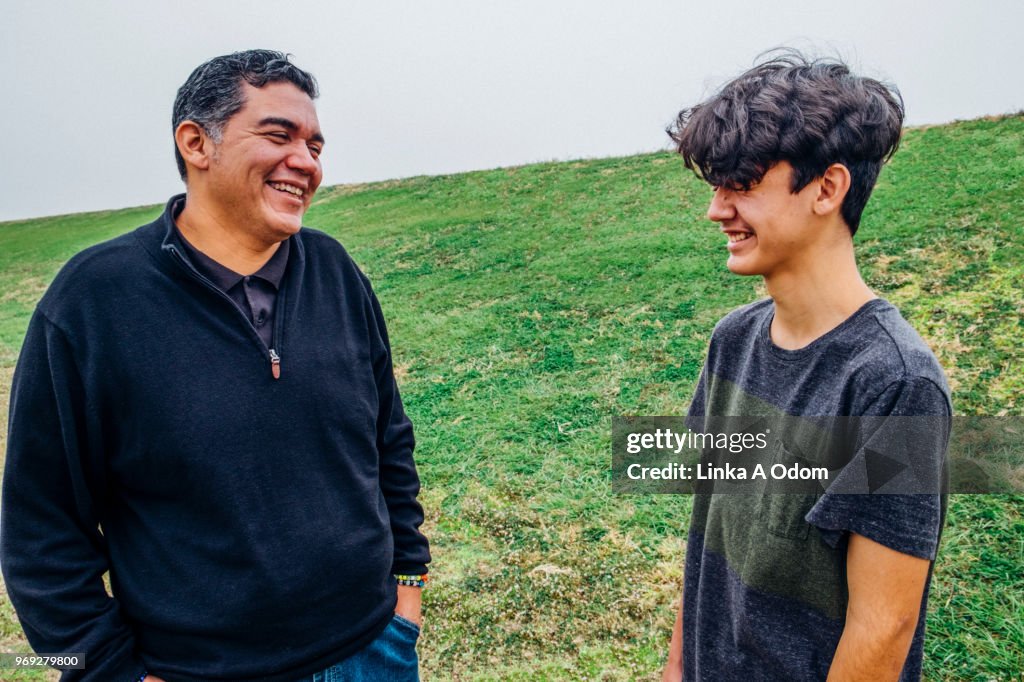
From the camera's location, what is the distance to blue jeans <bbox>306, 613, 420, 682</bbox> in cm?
190

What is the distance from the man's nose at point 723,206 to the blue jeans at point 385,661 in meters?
1.47

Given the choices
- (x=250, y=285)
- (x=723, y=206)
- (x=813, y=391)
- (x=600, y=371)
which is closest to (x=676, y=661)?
(x=813, y=391)

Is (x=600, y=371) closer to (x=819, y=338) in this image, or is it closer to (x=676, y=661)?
(x=676, y=661)

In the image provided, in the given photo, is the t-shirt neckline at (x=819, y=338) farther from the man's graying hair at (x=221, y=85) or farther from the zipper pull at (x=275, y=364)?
the man's graying hair at (x=221, y=85)

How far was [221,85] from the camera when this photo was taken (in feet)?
6.37

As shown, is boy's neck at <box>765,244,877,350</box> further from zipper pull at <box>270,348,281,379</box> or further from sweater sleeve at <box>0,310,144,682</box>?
sweater sleeve at <box>0,310,144,682</box>

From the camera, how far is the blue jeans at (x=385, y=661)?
6.24 feet

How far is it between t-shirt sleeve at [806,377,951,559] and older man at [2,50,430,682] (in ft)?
4.10

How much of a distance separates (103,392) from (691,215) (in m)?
10.4

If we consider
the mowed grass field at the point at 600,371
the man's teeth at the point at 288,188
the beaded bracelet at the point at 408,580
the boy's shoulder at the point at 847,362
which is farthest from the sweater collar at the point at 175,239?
the mowed grass field at the point at 600,371

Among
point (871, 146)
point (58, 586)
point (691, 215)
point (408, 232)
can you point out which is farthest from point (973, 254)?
point (408, 232)

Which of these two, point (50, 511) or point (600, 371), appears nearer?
point (50, 511)

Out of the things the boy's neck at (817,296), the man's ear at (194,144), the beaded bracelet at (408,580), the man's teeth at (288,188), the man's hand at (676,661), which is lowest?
the man's hand at (676,661)

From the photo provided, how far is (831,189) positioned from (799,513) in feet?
2.37
